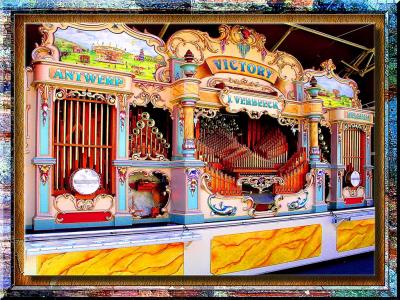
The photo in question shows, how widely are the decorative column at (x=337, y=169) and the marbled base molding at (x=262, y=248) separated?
1.23 ft

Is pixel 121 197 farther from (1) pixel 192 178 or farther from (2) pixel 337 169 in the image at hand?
(2) pixel 337 169

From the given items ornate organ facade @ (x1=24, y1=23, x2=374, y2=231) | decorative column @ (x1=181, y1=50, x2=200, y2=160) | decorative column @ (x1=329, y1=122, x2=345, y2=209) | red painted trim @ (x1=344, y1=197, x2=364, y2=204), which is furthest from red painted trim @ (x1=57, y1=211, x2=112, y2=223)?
red painted trim @ (x1=344, y1=197, x2=364, y2=204)

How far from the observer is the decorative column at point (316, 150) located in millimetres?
3631

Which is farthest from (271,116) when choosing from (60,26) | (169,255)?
(60,26)

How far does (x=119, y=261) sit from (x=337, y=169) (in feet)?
7.00

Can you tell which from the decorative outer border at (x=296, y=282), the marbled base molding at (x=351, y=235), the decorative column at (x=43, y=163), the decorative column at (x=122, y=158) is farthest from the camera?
the marbled base molding at (x=351, y=235)

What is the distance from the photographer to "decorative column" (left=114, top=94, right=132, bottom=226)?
2.88 m

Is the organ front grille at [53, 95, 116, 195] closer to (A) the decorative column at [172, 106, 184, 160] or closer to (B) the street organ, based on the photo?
(B) the street organ

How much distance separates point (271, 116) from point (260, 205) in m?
0.79

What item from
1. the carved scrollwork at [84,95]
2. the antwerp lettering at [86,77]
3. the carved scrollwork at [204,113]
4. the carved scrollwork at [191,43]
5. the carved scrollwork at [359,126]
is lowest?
the carved scrollwork at [359,126]

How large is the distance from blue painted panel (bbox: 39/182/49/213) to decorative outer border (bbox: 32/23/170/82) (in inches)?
33.5

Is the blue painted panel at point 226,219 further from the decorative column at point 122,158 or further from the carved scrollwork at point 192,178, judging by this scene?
the decorative column at point 122,158

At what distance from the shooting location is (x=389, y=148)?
118 inches

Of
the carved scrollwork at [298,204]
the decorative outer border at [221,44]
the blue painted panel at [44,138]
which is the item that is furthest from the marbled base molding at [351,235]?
the blue painted panel at [44,138]
